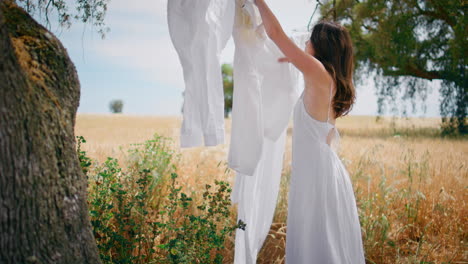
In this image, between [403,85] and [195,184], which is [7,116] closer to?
[195,184]

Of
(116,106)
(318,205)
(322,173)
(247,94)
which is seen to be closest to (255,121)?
(247,94)

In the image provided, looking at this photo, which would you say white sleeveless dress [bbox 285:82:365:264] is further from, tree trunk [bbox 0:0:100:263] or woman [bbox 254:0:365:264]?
tree trunk [bbox 0:0:100:263]

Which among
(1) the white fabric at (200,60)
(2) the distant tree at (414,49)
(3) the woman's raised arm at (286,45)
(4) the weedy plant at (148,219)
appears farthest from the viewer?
(2) the distant tree at (414,49)

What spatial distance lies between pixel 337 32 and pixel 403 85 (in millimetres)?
13019

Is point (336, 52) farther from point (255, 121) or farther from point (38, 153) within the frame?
point (38, 153)

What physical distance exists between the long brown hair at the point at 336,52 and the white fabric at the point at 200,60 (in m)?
0.74

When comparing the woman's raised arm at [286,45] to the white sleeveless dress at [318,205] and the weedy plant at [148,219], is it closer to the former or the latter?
the white sleeveless dress at [318,205]

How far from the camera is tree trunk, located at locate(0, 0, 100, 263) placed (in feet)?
A: 4.40

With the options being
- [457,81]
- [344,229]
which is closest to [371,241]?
[344,229]

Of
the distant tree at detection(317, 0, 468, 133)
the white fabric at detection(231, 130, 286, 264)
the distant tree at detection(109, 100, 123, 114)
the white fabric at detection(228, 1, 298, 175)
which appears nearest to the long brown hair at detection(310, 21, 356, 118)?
the white fabric at detection(228, 1, 298, 175)

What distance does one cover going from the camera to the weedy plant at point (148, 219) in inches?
92.1

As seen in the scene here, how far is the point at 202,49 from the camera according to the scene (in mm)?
2012

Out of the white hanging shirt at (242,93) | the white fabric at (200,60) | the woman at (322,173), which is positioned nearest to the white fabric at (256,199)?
the white hanging shirt at (242,93)

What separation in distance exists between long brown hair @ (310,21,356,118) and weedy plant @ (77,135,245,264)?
3.64 ft
